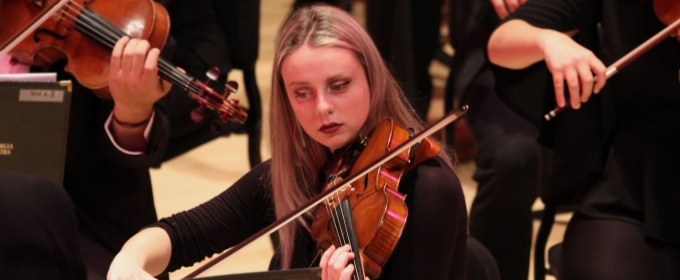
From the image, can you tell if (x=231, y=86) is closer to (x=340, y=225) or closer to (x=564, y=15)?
A: (x=340, y=225)

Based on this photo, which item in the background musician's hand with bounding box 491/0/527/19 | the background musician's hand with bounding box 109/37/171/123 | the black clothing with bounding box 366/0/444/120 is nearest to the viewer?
the background musician's hand with bounding box 109/37/171/123

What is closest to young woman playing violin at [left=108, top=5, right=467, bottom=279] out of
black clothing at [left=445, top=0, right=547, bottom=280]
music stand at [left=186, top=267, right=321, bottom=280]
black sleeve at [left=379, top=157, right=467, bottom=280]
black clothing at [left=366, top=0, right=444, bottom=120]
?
black sleeve at [left=379, top=157, right=467, bottom=280]

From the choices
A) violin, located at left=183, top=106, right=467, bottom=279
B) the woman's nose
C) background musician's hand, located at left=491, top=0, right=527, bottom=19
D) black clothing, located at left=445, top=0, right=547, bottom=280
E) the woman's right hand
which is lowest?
black clothing, located at left=445, top=0, right=547, bottom=280

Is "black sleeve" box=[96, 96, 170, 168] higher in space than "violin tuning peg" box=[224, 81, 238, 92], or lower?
lower

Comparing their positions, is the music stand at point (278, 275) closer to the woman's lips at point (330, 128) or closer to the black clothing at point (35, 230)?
the black clothing at point (35, 230)

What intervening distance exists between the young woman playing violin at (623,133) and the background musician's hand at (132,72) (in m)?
0.60

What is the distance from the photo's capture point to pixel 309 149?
1408 mm

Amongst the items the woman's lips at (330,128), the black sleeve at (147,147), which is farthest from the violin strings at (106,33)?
the woman's lips at (330,128)

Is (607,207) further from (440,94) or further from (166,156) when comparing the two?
(440,94)

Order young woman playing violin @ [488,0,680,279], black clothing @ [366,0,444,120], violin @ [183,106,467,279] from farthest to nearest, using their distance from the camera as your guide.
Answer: black clothing @ [366,0,444,120] → young woman playing violin @ [488,0,680,279] → violin @ [183,106,467,279]

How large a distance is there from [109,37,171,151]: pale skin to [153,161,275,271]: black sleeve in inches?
10.6

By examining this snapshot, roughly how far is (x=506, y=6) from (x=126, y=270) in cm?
89

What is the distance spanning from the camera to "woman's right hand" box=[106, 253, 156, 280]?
120 centimetres

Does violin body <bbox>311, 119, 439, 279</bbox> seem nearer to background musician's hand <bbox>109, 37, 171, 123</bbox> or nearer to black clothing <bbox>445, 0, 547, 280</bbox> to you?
background musician's hand <bbox>109, 37, 171, 123</bbox>
